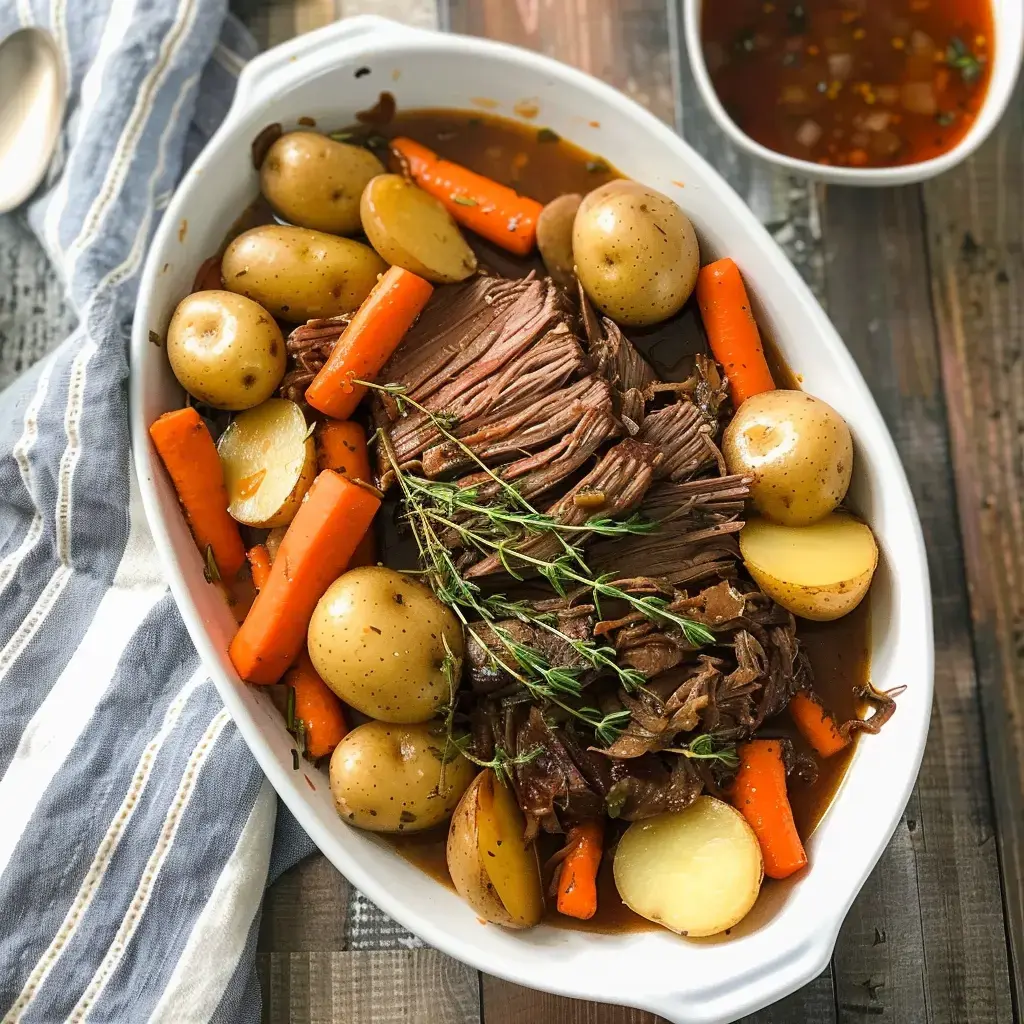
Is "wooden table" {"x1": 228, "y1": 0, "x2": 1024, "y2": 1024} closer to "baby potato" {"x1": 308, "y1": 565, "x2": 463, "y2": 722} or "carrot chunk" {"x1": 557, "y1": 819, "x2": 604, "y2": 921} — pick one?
"carrot chunk" {"x1": 557, "y1": 819, "x2": 604, "y2": 921}

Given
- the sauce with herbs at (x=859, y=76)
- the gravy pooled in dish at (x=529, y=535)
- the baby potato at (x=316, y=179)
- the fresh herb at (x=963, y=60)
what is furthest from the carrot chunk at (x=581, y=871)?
the fresh herb at (x=963, y=60)

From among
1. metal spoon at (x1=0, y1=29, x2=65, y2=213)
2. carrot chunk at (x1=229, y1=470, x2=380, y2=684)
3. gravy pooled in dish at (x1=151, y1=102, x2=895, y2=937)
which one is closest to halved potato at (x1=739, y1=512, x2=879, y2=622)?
gravy pooled in dish at (x1=151, y1=102, x2=895, y2=937)

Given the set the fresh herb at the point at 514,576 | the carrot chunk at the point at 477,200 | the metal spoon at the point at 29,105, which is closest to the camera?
the fresh herb at the point at 514,576

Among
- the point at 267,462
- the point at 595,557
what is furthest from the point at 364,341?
the point at 595,557

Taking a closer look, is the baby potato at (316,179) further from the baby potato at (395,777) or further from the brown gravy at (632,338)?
the baby potato at (395,777)

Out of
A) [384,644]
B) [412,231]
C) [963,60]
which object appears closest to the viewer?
[384,644]

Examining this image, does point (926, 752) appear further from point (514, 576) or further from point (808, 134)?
point (808, 134)

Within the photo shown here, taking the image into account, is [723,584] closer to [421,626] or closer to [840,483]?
[840,483]
